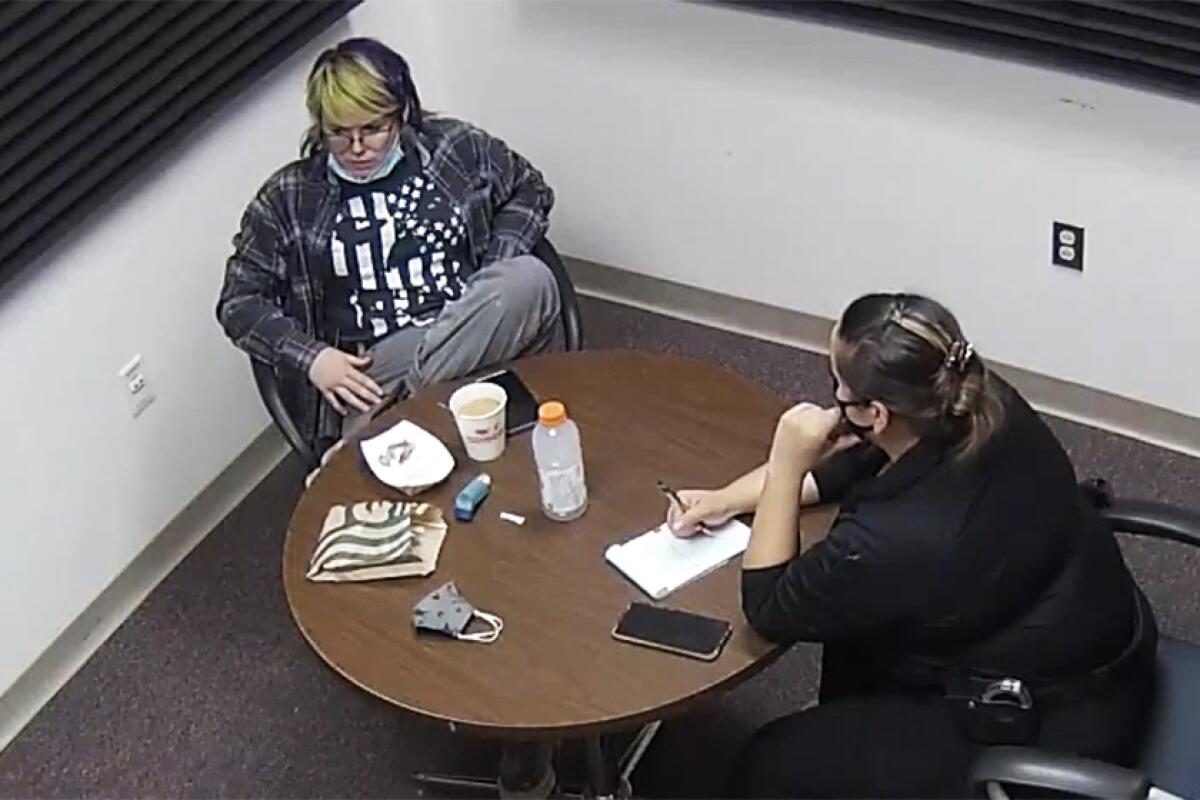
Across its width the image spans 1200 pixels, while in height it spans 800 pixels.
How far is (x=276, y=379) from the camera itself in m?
3.24

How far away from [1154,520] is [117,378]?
1.89m

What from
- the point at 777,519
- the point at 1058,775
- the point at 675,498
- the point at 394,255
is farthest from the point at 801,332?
the point at 1058,775

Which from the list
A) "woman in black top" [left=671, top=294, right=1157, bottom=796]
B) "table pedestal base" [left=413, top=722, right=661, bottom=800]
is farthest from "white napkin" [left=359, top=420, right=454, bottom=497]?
"woman in black top" [left=671, top=294, right=1157, bottom=796]

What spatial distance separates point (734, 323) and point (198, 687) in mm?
1406

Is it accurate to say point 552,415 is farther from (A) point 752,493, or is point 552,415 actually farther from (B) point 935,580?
(B) point 935,580

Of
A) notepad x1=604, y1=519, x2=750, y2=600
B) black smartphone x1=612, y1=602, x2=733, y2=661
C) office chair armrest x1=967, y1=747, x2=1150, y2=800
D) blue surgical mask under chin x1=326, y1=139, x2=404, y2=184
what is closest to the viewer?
office chair armrest x1=967, y1=747, x2=1150, y2=800

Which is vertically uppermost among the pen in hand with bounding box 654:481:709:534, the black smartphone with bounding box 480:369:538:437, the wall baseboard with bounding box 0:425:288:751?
the black smartphone with bounding box 480:369:538:437

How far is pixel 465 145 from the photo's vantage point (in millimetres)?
3328

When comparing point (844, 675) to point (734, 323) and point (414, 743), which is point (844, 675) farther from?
point (734, 323)

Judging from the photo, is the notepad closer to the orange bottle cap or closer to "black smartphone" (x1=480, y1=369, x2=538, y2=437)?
the orange bottle cap

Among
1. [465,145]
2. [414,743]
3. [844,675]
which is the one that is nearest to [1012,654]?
[844,675]

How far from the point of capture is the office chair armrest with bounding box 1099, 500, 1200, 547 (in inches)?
102

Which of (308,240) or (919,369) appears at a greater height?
(919,369)

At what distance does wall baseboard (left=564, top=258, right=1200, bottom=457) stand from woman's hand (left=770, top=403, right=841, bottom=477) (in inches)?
51.8
